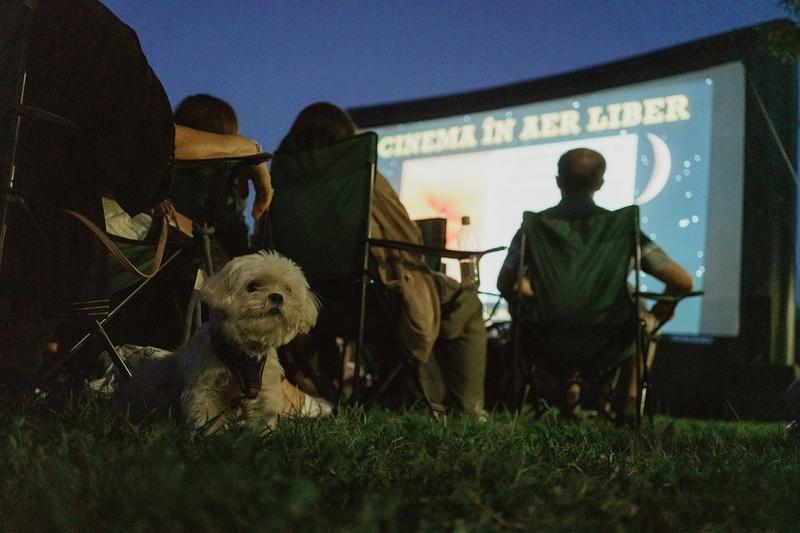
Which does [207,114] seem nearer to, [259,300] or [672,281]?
[259,300]

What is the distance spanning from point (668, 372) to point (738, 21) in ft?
9.99

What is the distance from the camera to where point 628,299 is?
2.96m

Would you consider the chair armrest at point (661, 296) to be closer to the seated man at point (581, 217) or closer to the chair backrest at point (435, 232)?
the seated man at point (581, 217)

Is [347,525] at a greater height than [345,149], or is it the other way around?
[345,149]

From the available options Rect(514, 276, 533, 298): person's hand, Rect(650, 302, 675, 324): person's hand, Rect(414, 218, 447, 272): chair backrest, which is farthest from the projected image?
Rect(650, 302, 675, 324): person's hand

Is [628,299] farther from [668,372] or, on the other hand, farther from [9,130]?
[668,372]

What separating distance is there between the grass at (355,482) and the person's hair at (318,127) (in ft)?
4.33

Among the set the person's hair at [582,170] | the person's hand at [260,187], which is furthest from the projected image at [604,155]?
the person's hand at [260,187]

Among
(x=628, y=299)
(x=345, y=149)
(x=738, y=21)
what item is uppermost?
(x=738, y=21)

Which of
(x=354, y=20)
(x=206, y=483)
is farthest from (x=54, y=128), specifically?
(x=354, y=20)

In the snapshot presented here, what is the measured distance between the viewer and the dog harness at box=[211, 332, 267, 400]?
179 cm

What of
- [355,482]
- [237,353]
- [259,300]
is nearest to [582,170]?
[259,300]

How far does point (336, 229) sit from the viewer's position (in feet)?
8.47

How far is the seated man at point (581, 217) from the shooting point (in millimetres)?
3102
